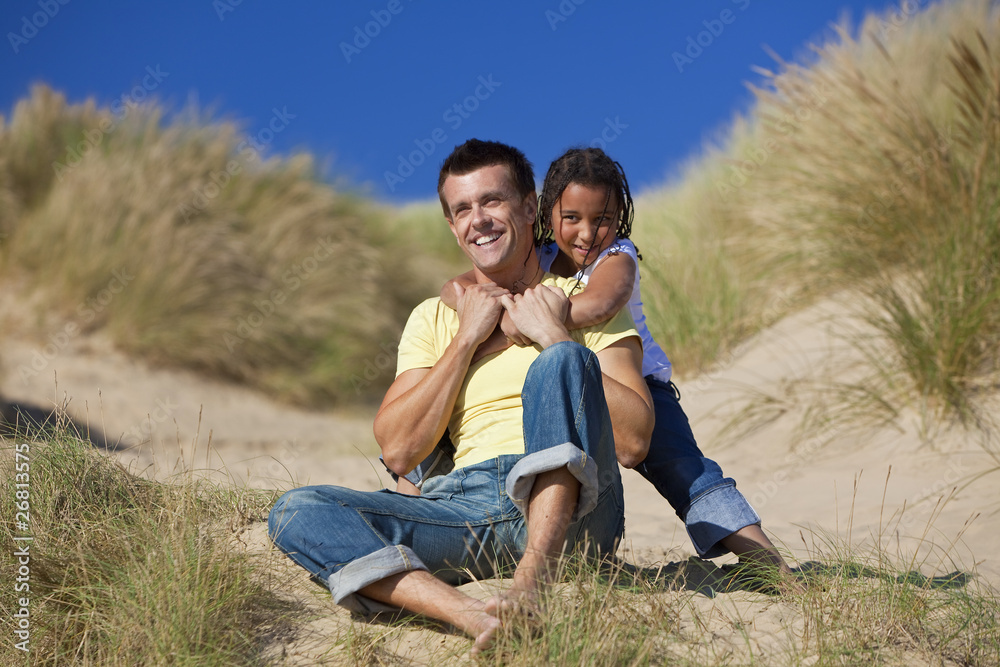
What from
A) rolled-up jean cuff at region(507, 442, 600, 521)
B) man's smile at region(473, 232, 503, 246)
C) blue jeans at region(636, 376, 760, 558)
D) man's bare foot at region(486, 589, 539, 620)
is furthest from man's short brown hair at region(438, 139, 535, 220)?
man's bare foot at region(486, 589, 539, 620)

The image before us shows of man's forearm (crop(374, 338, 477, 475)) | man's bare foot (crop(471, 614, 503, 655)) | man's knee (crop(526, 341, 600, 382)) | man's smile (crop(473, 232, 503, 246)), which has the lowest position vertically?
man's bare foot (crop(471, 614, 503, 655))

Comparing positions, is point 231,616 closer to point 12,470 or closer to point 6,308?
point 12,470

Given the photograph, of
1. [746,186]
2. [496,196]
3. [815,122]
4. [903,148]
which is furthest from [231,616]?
[746,186]

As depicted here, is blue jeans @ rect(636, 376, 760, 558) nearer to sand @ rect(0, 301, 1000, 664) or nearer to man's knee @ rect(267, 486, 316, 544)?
sand @ rect(0, 301, 1000, 664)

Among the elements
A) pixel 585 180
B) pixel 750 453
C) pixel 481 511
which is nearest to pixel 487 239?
pixel 585 180

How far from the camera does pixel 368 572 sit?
1912 mm

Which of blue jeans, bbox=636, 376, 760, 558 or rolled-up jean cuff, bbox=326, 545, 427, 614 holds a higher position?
blue jeans, bbox=636, 376, 760, 558

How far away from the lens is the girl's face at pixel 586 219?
9.53ft

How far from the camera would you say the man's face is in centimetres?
252

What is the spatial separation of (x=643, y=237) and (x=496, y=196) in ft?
17.4

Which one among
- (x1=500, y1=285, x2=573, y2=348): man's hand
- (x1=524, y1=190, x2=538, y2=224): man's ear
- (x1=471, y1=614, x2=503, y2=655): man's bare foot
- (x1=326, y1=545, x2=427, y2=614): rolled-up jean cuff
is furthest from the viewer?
(x1=524, y1=190, x2=538, y2=224): man's ear

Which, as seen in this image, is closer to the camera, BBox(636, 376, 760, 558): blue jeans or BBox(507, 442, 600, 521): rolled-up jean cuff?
BBox(507, 442, 600, 521): rolled-up jean cuff

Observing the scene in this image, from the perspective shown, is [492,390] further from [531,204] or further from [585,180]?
[585,180]

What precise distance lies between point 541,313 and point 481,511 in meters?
0.58
